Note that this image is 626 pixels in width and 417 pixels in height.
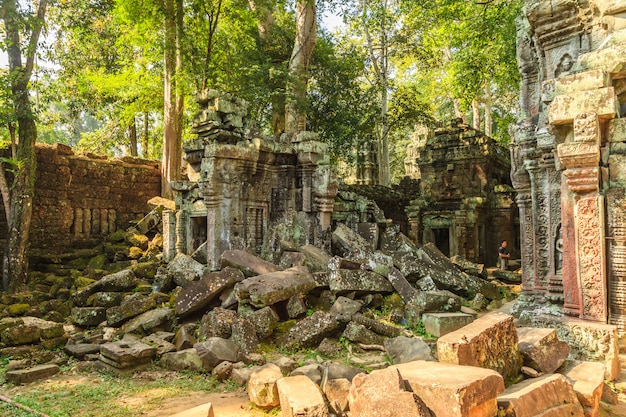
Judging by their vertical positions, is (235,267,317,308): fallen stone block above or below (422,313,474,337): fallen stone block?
above

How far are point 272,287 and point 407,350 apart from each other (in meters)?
2.20

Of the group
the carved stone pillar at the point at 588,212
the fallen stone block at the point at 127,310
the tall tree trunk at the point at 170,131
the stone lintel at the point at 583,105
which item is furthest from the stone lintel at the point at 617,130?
the tall tree trunk at the point at 170,131

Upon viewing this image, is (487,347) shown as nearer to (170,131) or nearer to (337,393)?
(337,393)

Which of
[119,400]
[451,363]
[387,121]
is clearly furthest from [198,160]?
[387,121]

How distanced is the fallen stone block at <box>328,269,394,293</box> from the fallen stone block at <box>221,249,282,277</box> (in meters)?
1.14

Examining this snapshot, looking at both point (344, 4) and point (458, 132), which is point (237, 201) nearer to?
point (344, 4)

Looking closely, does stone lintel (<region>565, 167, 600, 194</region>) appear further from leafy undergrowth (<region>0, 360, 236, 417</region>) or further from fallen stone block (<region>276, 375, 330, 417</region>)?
leafy undergrowth (<region>0, 360, 236, 417</region>)

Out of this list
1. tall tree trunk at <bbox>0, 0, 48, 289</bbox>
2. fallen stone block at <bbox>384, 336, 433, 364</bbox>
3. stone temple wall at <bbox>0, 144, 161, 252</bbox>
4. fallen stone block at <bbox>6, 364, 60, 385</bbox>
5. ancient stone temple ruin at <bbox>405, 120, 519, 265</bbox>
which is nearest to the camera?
fallen stone block at <bbox>384, 336, 433, 364</bbox>

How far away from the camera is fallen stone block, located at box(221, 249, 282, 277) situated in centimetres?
742

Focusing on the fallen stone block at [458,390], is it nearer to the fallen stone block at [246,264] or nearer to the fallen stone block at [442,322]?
the fallen stone block at [442,322]

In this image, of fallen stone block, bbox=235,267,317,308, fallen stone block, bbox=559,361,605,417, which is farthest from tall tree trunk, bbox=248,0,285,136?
fallen stone block, bbox=559,361,605,417

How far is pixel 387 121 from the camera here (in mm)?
18469

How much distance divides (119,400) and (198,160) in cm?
588

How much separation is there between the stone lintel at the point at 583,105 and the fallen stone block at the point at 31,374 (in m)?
6.51
